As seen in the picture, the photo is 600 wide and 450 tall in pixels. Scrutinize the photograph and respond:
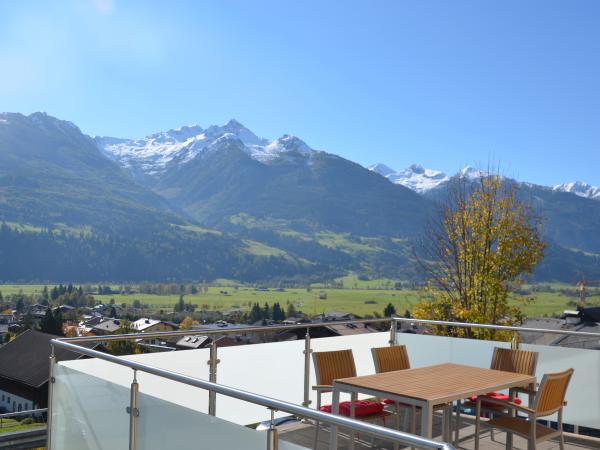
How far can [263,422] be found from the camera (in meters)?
2.55

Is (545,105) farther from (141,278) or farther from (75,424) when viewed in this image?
(141,278)

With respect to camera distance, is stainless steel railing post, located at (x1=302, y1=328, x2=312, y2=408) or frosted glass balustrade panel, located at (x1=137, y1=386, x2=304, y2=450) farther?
stainless steel railing post, located at (x1=302, y1=328, x2=312, y2=408)

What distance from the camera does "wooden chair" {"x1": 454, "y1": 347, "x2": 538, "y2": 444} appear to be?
5.23 meters

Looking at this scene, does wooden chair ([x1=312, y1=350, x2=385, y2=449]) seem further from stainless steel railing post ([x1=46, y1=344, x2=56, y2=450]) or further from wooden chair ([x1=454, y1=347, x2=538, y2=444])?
stainless steel railing post ([x1=46, y1=344, x2=56, y2=450])

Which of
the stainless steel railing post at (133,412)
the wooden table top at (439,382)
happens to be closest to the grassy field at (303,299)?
the wooden table top at (439,382)

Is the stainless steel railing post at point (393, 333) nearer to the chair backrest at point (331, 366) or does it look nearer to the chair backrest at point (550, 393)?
the chair backrest at point (331, 366)

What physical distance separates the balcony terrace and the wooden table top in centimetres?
42

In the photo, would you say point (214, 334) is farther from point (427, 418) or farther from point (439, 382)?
point (427, 418)

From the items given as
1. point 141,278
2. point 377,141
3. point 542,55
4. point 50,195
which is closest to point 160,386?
point 542,55

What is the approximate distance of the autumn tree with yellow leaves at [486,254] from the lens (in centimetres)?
1398

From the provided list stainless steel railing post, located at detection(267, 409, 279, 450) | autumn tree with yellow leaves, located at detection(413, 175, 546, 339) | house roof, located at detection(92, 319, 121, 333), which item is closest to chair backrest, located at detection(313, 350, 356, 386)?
stainless steel railing post, located at detection(267, 409, 279, 450)

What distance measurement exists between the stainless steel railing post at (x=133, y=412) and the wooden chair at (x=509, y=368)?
2.74m

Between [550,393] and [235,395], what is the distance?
2.81 m

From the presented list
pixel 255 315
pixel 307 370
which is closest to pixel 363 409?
pixel 307 370
